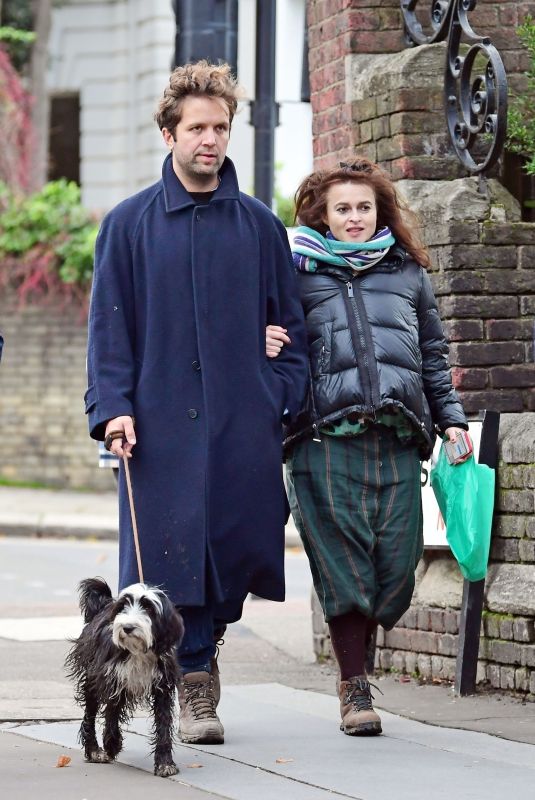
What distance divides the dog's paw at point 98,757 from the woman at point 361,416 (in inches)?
37.3

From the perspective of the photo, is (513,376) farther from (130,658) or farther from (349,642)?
(130,658)

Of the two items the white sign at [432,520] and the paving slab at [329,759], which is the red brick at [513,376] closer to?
the white sign at [432,520]

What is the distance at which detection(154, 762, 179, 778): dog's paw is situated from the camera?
533cm

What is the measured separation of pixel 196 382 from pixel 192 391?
0.11 ft

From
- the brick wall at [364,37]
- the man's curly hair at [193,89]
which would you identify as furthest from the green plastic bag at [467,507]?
the brick wall at [364,37]

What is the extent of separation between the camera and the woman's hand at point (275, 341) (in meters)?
6.01

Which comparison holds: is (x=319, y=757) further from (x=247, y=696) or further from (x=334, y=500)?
(x=247, y=696)

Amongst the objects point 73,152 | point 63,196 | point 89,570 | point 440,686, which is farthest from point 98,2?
point 440,686

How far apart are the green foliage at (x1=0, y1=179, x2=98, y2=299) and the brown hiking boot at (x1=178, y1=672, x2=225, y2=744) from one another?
14318 millimetres

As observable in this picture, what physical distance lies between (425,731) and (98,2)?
21882mm

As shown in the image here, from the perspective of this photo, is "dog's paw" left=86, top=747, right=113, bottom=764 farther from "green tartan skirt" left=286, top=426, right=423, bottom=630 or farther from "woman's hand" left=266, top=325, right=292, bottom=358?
"woman's hand" left=266, top=325, right=292, bottom=358

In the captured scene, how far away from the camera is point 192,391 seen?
5.88 metres

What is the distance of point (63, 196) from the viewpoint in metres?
20.8

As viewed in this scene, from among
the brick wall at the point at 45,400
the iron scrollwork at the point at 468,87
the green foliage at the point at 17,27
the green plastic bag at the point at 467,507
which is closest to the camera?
the green plastic bag at the point at 467,507
